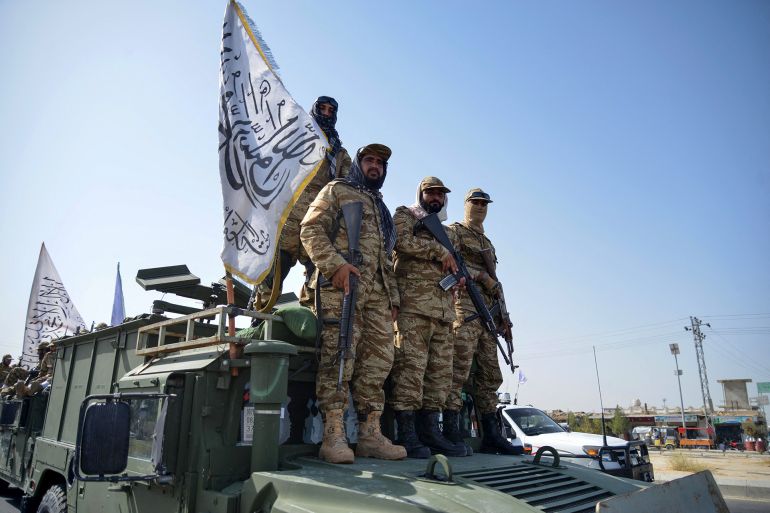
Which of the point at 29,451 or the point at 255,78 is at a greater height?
the point at 255,78

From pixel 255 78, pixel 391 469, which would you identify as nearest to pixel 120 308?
pixel 255 78

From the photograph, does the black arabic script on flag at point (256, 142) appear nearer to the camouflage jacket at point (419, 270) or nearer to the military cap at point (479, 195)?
the camouflage jacket at point (419, 270)

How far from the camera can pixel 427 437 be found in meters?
3.92

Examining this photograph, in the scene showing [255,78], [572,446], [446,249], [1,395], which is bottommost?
[572,446]

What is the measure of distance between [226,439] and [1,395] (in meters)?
6.59

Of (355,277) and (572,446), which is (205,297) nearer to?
(355,277)

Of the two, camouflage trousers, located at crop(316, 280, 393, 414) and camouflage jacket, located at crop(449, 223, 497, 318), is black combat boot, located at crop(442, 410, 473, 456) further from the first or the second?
camouflage jacket, located at crop(449, 223, 497, 318)

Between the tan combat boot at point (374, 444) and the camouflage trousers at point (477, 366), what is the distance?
107cm

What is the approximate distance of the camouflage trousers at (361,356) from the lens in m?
3.23

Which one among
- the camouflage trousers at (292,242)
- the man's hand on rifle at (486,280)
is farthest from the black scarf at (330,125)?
the man's hand on rifle at (486,280)

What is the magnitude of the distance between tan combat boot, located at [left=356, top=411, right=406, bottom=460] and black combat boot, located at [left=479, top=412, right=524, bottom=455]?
4.83ft

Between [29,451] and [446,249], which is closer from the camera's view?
[446,249]

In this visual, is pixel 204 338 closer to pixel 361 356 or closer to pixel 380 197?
pixel 361 356

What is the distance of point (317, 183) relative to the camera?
16.4 feet
